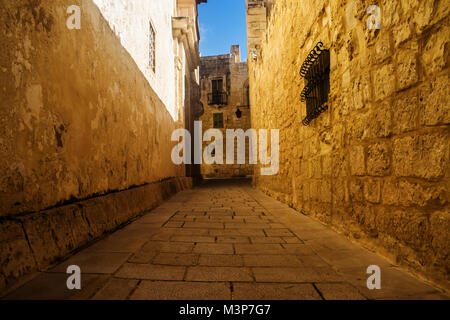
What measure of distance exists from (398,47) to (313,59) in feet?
5.90

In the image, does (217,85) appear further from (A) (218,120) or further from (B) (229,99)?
(A) (218,120)

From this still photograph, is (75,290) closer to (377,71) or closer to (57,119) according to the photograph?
(57,119)

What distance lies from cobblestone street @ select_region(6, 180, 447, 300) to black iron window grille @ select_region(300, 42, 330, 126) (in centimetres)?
163

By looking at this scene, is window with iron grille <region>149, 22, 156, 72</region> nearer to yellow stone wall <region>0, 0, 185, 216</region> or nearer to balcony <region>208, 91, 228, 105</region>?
yellow stone wall <region>0, 0, 185, 216</region>

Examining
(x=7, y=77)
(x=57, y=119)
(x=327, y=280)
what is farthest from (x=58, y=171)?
(x=327, y=280)

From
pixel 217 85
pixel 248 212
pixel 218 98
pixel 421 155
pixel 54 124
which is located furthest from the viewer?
pixel 217 85

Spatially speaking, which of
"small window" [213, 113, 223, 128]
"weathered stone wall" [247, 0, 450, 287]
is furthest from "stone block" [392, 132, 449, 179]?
"small window" [213, 113, 223, 128]

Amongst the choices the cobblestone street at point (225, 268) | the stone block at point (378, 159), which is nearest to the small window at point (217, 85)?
the cobblestone street at point (225, 268)

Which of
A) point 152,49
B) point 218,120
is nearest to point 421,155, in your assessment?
point 152,49

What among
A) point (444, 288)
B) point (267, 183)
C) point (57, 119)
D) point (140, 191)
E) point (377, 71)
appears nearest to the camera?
point (444, 288)

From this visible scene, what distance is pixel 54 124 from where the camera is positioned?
6.82 ft

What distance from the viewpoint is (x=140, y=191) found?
163 inches

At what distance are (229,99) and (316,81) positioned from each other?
682 inches

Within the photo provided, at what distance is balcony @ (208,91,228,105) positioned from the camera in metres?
20.0
